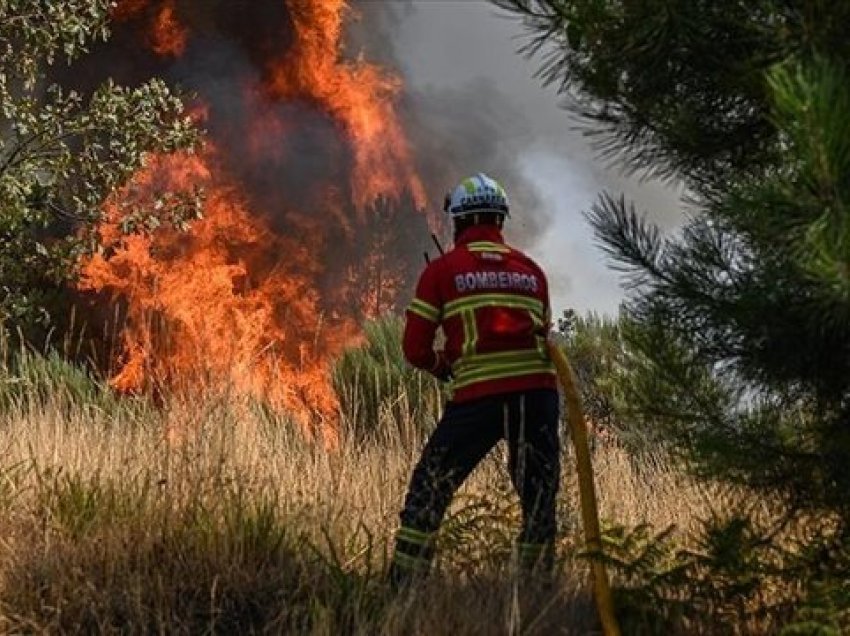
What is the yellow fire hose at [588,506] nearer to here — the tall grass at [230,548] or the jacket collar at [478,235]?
the tall grass at [230,548]

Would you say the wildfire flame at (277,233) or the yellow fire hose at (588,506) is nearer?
the yellow fire hose at (588,506)

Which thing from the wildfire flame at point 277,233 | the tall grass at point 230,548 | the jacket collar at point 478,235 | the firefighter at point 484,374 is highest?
the wildfire flame at point 277,233

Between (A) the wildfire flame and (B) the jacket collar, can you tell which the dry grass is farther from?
(A) the wildfire flame

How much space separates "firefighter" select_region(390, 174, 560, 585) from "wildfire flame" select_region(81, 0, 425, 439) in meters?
6.76

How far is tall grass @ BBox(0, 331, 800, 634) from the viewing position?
4520mm

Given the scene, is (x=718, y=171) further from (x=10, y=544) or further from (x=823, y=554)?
(x=10, y=544)

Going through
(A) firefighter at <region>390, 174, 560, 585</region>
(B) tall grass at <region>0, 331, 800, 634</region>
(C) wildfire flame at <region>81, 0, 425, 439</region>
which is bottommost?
(B) tall grass at <region>0, 331, 800, 634</region>

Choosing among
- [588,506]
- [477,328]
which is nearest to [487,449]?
[477,328]

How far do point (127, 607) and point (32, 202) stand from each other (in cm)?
535

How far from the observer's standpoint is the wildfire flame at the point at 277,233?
48.4ft

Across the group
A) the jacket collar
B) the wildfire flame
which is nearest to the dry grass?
the jacket collar

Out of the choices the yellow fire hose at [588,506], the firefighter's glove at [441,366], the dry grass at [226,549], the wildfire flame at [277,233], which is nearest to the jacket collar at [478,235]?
the firefighter's glove at [441,366]

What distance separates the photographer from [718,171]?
444 cm

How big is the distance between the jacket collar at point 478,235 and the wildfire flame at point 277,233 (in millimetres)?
6719
